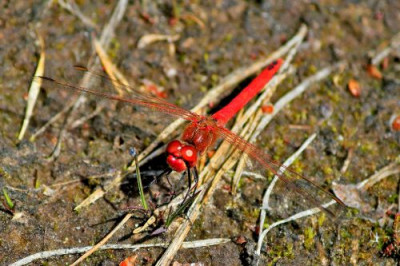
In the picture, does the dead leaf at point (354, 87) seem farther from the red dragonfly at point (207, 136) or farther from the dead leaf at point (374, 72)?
the red dragonfly at point (207, 136)

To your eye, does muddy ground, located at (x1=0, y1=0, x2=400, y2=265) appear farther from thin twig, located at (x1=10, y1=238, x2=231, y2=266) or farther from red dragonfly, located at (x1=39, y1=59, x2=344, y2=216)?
red dragonfly, located at (x1=39, y1=59, x2=344, y2=216)

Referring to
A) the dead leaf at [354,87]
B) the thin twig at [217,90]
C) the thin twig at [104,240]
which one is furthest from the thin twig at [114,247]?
the dead leaf at [354,87]

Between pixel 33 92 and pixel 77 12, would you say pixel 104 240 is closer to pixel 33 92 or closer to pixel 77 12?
pixel 33 92

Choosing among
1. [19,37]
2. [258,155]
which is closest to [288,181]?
[258,155]

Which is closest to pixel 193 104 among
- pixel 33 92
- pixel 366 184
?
pixel 33 92

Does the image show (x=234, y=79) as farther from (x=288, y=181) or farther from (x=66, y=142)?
(x=66, y=142)

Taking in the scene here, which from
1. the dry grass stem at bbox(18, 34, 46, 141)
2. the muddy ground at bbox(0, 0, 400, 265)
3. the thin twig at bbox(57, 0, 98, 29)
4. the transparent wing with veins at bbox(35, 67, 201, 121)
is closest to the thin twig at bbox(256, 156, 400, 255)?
the muddy ground at bbox(0, 0, 400, 265)
